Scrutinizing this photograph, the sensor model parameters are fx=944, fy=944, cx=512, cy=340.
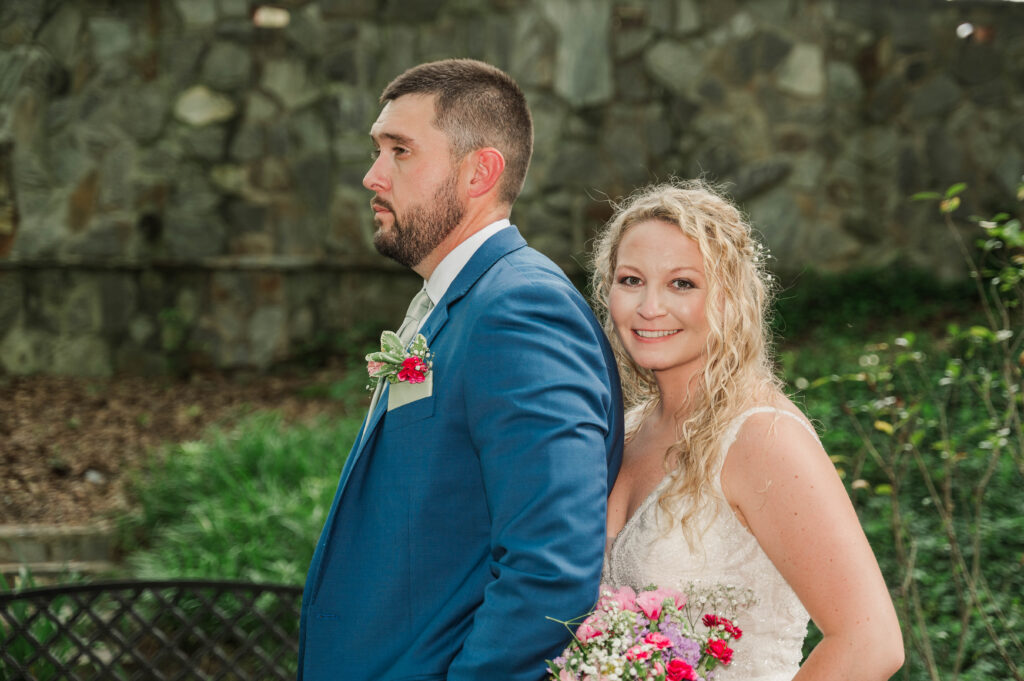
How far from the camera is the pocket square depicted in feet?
6.55

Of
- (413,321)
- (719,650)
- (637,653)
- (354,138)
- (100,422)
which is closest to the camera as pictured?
(637,653)

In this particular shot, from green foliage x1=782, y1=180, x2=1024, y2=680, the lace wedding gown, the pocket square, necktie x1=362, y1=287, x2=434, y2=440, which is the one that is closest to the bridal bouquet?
the lace wedding gown

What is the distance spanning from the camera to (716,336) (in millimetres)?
2178

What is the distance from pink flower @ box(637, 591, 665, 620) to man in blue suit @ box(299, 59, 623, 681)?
12cm

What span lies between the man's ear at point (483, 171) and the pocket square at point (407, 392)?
1.55 ft

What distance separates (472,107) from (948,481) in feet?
7.96

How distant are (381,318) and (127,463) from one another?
94.6 inches

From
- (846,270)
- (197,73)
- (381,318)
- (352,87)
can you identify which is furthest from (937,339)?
(197,73)

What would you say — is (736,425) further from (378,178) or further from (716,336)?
(378,178)

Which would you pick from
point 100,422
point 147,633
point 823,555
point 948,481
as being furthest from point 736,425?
point 100,422

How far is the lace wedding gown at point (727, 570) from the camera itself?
207 cm

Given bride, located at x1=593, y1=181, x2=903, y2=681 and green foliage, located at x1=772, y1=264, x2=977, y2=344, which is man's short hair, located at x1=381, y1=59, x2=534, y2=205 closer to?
bride, located at x1=593, y1=181, x2=903, y2=681

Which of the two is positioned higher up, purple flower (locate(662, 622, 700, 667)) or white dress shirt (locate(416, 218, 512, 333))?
white dress shirt (locate(416, 218, 512, 333))

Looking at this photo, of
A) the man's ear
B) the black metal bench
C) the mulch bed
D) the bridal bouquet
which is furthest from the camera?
the mulch bed
